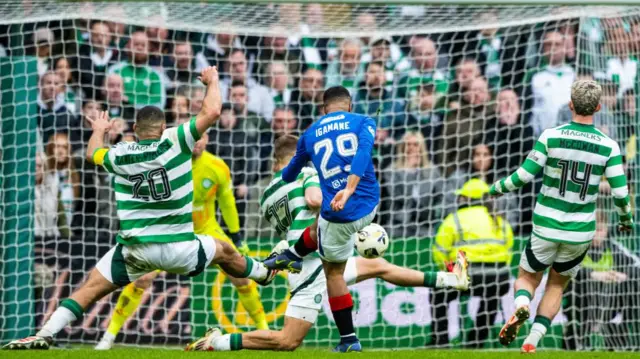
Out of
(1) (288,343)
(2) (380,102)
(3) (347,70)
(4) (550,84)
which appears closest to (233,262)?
(1) (288,343)

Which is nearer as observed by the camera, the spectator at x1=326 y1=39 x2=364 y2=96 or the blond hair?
the blond hair

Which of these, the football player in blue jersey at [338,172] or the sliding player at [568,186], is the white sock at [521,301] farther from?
the football player in blue jersey at [338,172]

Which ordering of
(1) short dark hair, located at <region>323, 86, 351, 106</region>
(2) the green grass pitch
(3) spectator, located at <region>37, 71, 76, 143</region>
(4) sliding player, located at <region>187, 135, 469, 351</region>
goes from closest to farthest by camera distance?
(2) the green grass pitch, (1) short dark hair, located at <region>323, 86, 351, 106</region>, (4) sliding player, located at <region>187, 135, 469, 351</region>, (3) spectator, located at <region>37, 71, 76, 143</region>

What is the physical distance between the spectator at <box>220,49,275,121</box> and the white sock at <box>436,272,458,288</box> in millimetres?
3792

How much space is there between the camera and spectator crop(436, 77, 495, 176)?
11828 mm

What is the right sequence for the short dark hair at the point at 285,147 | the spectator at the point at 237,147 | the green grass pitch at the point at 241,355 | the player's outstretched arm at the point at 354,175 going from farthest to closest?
the spectator at the point at 237,147
the short dark hair at the point at 285,147
the player's outstretched arm at the point at 354,175
the green grass pitch at the point at 241,355

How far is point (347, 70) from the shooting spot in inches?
486

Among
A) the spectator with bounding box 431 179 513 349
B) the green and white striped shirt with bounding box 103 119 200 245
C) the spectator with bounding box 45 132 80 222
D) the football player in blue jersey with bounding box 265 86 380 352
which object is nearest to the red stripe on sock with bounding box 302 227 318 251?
the football player in blue jersey with bounding box 265 86 380 352

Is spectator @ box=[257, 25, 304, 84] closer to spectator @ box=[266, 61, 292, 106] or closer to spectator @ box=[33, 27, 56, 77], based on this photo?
spectator @ box=[266, 61, 292, 106]

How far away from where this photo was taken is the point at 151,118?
25.7ft

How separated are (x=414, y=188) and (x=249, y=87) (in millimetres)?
2205

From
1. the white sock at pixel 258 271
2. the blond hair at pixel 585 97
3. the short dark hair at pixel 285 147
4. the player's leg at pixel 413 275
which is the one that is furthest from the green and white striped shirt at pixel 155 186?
Result: the blond hair at pixel 585 97

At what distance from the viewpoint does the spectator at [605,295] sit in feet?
35.7

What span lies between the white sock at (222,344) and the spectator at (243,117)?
4147 mm
